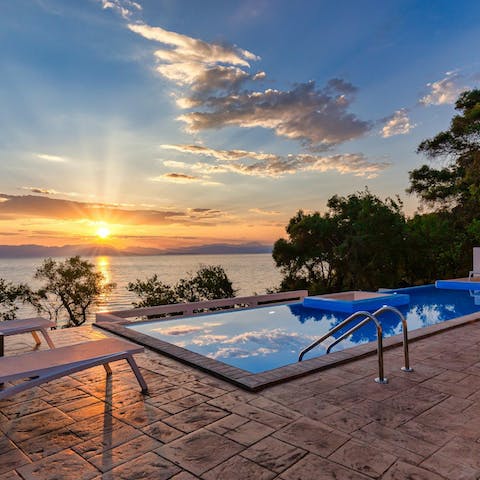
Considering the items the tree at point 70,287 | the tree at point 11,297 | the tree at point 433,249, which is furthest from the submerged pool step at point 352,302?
the tree at point 11,297

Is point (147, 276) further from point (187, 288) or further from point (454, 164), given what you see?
point (454, 164)

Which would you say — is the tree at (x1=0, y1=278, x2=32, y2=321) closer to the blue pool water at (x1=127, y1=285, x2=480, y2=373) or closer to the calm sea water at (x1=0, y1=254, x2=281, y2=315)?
the calm sea water at (x1=0, y1=254, x2=281, y2=315)

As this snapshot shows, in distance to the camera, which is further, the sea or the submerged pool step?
the sea

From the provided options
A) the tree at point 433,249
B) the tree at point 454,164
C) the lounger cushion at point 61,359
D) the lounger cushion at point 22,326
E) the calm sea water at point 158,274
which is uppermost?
the tree at point 454,164

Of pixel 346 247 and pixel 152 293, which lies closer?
pixel 152 293

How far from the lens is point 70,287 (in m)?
16.4

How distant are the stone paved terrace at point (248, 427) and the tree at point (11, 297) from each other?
38.8ft

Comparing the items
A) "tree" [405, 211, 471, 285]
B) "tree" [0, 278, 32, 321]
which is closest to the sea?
"tree" [0, 278, 32, 321]

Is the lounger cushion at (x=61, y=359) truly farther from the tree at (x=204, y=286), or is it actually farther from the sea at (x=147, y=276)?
the sea at (x=147, y=276)

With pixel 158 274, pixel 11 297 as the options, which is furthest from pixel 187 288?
pixel 158 274

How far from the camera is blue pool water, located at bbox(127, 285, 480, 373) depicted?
671 cm

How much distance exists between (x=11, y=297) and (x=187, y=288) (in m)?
6.96

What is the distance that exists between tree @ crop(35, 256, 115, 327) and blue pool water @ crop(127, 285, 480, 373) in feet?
29.6

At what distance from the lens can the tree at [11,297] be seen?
13.9 meters
